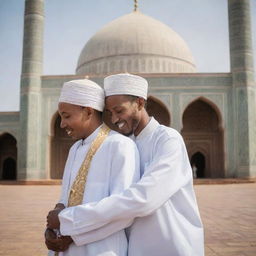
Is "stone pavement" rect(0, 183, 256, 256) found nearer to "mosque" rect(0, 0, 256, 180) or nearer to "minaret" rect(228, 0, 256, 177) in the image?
"minaret" rect(228, 0, 256, 177)

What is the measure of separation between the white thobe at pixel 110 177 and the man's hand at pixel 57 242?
2 cm

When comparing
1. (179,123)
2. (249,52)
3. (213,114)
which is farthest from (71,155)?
(213,114)

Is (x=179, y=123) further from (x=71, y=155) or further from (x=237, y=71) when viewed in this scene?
(x=71, y=155)

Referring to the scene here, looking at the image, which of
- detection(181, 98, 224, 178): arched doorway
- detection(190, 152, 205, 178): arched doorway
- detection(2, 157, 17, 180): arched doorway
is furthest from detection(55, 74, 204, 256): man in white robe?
detection(2, 157, 17, 180): arched doorway

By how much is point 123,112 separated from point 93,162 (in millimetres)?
240

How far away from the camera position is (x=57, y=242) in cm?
131

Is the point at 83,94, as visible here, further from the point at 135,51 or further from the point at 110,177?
the point at 135,51

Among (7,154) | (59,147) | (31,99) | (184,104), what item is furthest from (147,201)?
(7,154)

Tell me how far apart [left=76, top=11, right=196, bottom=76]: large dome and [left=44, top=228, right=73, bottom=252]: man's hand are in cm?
1639

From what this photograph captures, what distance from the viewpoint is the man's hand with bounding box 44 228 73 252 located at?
1.30 m

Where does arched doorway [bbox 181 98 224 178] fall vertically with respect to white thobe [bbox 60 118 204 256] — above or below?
above

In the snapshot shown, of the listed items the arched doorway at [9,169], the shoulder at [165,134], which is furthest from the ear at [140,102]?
the arched doorway at [9,169]

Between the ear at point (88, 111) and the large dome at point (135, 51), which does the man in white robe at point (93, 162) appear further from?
the large dome at point (135, 51)

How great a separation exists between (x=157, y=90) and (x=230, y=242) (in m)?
11.5
